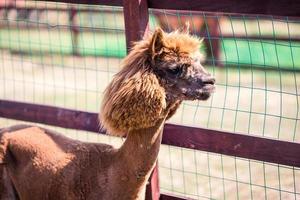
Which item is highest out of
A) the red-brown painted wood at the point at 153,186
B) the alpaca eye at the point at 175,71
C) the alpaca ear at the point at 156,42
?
the alpaca ear at the point at 156,42

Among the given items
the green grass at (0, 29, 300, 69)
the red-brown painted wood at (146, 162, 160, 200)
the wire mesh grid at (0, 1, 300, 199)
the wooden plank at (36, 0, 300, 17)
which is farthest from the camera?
the green grass at (0, 29, 300, 69)

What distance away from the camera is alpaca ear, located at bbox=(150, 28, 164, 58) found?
13.1 feet

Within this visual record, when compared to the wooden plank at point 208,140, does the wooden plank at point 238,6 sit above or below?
above

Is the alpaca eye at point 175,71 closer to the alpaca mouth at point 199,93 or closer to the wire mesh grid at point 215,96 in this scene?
the alpaca mouth at point 199,93

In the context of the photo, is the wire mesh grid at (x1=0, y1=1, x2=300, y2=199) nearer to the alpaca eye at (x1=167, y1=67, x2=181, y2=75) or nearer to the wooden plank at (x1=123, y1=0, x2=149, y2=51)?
the wooden plank at (x1=123, y1=0, x2=149, y2=51)

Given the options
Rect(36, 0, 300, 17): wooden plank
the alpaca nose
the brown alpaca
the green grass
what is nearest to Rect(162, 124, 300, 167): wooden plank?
the brown alpaca

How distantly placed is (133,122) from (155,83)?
11.9 inches

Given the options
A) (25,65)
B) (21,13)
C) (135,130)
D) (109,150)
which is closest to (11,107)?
(109,150)

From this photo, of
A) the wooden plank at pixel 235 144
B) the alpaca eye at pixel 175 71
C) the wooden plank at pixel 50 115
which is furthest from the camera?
the wooden plank at pixel 50 115

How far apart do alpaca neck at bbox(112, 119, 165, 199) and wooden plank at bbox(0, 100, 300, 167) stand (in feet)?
1.87

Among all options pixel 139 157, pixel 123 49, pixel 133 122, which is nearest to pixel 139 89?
pixel 133 122

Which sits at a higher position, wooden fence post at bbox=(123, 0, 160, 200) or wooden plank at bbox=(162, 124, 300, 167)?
wooden fence post at bbox=(123, 0, 160, 200)

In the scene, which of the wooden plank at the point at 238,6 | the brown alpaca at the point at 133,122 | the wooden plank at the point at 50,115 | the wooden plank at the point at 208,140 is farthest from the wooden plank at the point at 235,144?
the wooden plank at the point at 238,6

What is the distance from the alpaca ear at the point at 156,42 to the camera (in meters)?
3.99
